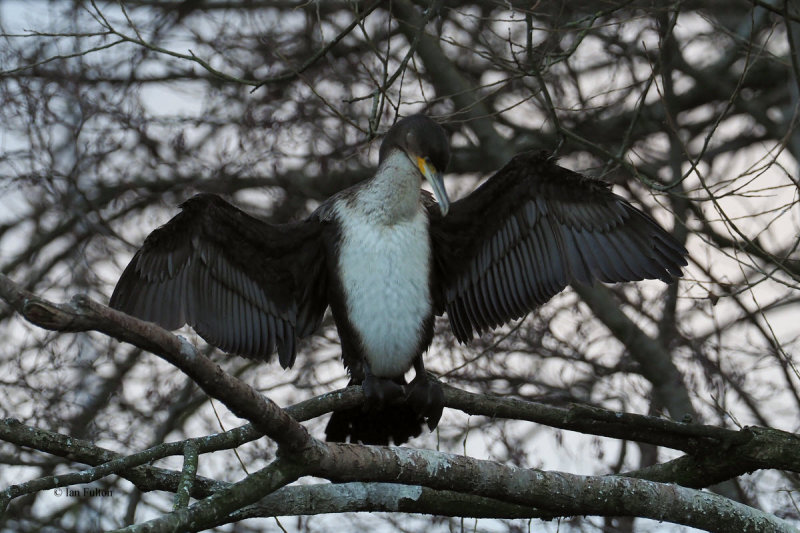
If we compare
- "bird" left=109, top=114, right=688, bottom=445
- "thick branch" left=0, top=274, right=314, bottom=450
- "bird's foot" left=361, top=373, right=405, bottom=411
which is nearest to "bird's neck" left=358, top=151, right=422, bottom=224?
"bird" left=109, top=114, right=688, bottom=445

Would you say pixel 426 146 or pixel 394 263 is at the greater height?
pixel 426 146

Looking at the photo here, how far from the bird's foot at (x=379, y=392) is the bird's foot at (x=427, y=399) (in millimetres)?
47

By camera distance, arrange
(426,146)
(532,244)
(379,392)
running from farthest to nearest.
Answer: (532,244)
(426,146)
(379,392)

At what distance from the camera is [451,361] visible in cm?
572

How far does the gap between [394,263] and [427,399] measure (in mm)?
612

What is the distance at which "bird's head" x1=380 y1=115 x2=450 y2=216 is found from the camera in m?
4.29

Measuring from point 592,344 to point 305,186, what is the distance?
184 cm

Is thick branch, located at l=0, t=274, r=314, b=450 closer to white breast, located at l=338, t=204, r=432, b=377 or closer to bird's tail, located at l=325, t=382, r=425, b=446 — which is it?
bird's tail, located at l=325, t=382, r=425, b=446

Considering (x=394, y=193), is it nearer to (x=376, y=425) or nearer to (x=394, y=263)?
(x=394, y=263)

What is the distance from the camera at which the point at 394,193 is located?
4.38 metres

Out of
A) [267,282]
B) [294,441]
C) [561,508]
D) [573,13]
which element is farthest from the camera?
[573,13]

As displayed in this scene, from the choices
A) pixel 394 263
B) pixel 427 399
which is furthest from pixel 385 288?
pixel 427 399

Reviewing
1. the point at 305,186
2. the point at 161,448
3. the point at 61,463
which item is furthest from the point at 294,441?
the point at 305,186

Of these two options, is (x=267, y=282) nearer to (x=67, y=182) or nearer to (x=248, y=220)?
(x=248, y=220)
